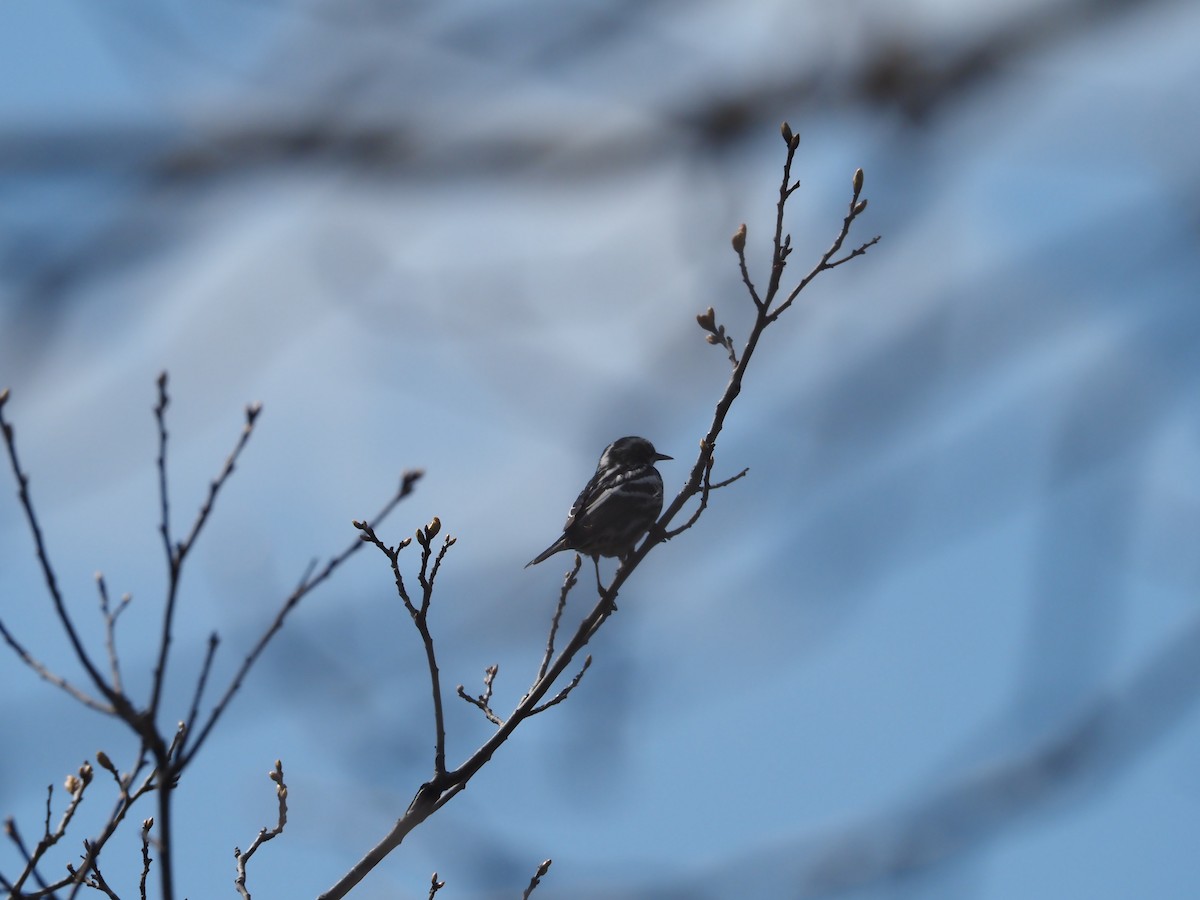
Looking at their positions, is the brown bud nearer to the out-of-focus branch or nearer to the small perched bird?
the out-of-focus branch

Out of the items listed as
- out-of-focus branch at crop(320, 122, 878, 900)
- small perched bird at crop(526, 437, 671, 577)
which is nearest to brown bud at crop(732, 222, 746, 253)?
out-of-focus branch at crop(320, 122, 878, 900)

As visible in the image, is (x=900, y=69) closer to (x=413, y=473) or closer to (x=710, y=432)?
(x=413, y=473)

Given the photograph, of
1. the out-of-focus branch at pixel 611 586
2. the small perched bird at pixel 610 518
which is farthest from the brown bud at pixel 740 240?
the small perched bird at pixel 610 518

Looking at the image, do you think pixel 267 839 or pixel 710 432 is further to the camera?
pixel 710 432

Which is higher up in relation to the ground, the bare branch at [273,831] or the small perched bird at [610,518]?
the small perched bird at [610,518]

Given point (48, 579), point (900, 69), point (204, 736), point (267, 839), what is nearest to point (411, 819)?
point (267, 839)

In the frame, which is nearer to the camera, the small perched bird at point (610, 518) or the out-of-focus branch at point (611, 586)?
the out-of-focus branch at point (611, 586)

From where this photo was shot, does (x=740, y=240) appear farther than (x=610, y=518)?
No

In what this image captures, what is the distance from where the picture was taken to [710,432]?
21.6 feet

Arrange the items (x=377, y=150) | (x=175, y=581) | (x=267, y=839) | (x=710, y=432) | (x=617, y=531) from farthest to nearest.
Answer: (x=617, y=531), (x=710, y=432), (x=267, y=839), (x=175, y=581), (x=377, y=150)

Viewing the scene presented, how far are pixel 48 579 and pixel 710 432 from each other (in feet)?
11.5

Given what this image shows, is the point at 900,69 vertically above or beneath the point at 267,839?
beneath

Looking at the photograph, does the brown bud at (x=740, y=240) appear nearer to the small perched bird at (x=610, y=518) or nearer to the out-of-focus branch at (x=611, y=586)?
the out-of-focus branch at (x=611, y=586)

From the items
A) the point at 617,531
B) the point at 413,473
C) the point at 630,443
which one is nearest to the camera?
the point at 413,473
